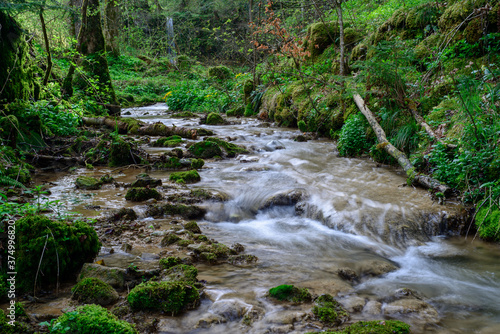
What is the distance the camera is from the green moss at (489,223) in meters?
4.20

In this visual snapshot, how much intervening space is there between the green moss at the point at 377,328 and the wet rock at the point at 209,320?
2.72 ft

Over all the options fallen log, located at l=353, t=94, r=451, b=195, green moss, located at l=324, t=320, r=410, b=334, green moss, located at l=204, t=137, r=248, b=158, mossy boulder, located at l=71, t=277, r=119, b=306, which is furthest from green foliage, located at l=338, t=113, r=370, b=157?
mossy boulder, located at l=71, t=277, r=119, b=306

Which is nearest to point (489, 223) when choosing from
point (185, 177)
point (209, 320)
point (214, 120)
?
point (209, 320)

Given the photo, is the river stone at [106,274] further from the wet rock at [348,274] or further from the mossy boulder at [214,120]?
the mossy boulder at [214,120]

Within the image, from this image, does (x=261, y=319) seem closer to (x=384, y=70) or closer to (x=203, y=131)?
(x=384, y=70)

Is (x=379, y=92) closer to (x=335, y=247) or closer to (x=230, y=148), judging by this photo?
(x=230, y=148)

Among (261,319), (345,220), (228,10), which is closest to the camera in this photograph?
(261,319)

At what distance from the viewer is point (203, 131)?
11086 millimetres

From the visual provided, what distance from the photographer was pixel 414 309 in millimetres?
2852

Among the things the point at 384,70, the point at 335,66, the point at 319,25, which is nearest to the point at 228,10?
the point at 319,25

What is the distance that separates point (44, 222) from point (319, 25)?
13.2 m

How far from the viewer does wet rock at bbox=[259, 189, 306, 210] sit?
567cm

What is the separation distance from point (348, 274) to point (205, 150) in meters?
5.82

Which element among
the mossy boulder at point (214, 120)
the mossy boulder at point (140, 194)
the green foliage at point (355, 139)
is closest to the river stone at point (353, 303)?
the mossy boulder at point (140, 194)
